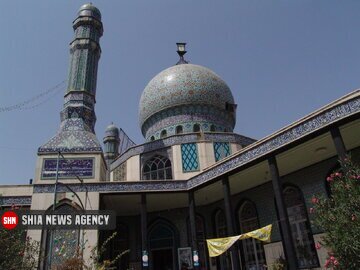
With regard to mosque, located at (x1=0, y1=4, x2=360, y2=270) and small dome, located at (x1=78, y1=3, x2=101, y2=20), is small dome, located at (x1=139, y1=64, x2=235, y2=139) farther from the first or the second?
small dome, located at (x1=78, y1=3, x2=101, y2=20)

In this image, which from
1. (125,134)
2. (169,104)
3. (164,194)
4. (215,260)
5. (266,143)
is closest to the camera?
(266,143)

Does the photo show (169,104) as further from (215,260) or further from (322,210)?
(322,210)

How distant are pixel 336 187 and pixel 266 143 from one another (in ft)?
15.3

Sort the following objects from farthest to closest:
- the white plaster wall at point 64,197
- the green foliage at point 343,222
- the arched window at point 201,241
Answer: the arched window at point 201,241 < the white plaster wall at point 64,197 < the green foliage at point 343,222

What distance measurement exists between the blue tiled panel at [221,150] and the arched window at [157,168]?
2676 mm

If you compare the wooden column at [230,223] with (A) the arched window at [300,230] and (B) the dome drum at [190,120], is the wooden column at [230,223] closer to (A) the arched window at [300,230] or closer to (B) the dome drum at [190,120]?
(A) the arched window at [300,230]

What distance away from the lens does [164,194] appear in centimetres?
1563

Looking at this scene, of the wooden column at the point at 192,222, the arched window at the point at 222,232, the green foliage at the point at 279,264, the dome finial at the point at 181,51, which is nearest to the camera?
the green foliage at the point at 279,264

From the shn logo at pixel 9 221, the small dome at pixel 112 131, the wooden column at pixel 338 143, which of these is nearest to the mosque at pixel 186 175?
the wooden column at pixel 338 143

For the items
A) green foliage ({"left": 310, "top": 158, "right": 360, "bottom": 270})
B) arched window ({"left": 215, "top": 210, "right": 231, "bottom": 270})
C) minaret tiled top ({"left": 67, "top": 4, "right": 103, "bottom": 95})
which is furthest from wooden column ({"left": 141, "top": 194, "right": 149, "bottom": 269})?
minaret tiled top ({"left": 67, "top": 4, "right": 103, "bottom": 95})

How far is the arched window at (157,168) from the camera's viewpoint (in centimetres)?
1838

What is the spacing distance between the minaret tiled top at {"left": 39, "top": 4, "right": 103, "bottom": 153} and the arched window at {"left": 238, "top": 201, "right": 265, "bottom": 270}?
7803mm

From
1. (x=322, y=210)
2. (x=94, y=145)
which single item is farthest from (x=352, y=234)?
(x=94, y=145)

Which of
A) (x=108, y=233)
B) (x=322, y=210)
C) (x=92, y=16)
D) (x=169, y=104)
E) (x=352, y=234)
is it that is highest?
(x=92, y=16)
